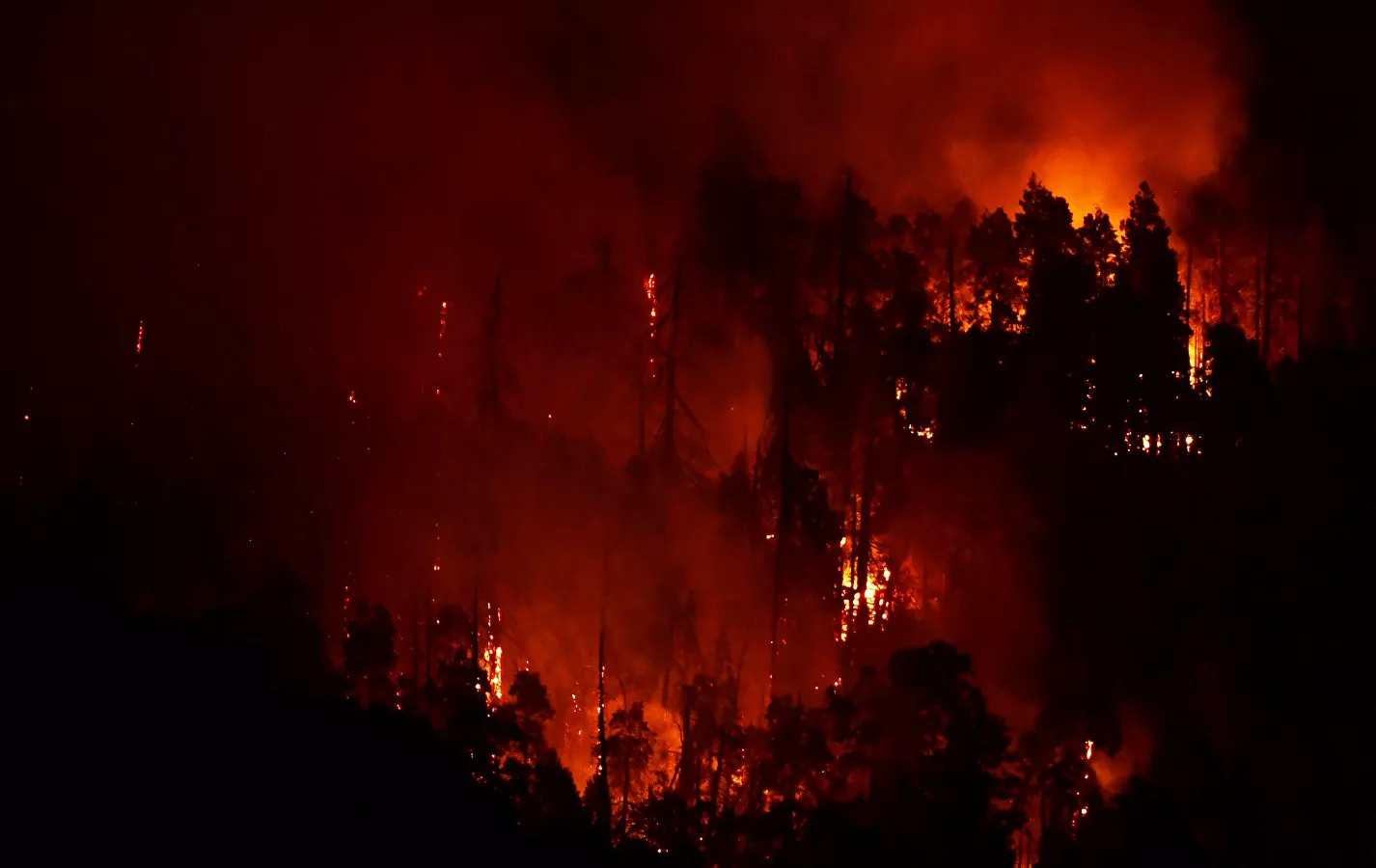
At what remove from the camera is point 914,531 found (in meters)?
21.4

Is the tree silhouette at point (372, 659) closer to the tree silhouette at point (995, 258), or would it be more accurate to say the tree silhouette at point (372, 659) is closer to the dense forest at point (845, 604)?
the dense forest at point (845, 604)

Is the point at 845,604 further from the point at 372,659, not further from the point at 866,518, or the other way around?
the point at 372,659

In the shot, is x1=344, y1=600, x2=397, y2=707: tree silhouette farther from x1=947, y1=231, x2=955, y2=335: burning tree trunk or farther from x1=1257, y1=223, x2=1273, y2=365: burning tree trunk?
x1=1257, y1=223, x2=1273, y2=365: burning tree trunk

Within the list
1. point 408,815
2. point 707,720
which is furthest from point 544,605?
point 408,815

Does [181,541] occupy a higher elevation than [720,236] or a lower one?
lower

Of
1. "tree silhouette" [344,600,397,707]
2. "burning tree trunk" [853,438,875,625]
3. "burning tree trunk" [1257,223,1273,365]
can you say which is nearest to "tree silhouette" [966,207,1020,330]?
"burning tree trunk" [853,438,875,625]

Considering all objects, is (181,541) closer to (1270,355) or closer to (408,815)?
(408,815)

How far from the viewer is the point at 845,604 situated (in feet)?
77.0

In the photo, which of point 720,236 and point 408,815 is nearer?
point 408,815

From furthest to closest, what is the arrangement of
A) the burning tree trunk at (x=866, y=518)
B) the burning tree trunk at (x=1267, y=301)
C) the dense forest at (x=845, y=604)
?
the burning tree trunk at (x=1267, y=301) → the burning tree trunk at (x=866, y=518) → the dense forest at (x=845, y=604)

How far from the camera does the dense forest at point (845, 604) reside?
14.2 metres

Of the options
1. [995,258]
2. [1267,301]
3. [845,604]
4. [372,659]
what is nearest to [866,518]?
[845,604]

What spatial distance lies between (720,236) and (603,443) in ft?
22.7

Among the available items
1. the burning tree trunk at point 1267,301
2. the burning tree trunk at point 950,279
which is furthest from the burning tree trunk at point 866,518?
the burning tree trunk at point 1267,301
